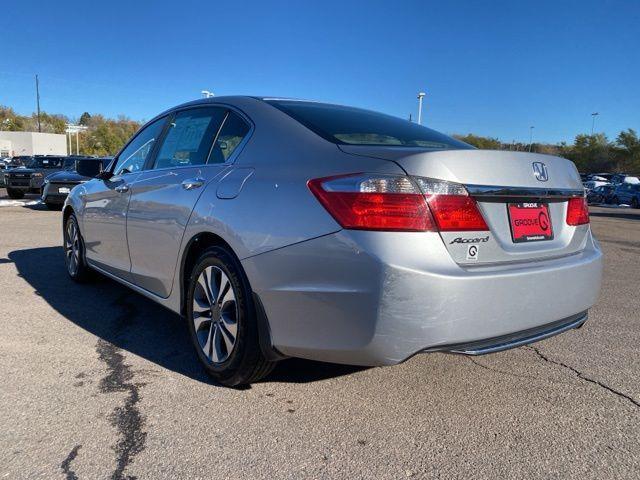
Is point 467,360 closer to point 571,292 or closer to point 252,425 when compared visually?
point 571,292

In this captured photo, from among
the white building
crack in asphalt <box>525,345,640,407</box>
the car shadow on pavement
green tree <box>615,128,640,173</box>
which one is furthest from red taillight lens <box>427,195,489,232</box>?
the white building

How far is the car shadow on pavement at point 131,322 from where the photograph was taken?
3.24m

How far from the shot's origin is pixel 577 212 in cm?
297

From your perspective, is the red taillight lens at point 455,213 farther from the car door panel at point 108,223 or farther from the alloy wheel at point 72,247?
the alloy wheel at point 72,247

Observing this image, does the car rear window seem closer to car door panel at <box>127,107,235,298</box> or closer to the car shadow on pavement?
car door panel at <box>127,107,235,298</box>

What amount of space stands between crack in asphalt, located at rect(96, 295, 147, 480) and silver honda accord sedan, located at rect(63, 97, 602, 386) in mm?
457

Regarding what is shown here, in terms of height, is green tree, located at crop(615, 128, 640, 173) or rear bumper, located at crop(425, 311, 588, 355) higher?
green tree, located at crop(615, 128, 640, 173)

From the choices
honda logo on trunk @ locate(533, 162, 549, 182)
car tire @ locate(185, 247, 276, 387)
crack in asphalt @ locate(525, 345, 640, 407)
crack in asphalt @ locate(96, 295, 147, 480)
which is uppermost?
honda logo on trunk @ locate(533, 162, 549, 182)

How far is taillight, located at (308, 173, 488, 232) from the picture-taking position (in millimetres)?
2242

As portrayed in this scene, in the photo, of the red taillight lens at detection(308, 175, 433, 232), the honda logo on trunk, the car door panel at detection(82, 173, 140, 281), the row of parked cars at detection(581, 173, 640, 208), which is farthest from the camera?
the row of parked cars at detection(581, 173, 640, 208)

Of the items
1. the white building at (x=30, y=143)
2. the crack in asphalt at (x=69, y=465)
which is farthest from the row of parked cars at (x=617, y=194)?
the white building at (x=30, y=143)

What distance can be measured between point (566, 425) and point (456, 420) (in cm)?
54

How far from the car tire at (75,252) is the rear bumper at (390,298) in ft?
10.9

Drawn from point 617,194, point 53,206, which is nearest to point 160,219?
point 53,206
